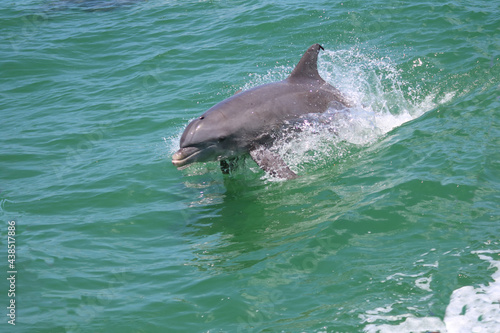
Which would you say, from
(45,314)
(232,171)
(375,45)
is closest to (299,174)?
(232,171)

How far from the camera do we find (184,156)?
10406 mm

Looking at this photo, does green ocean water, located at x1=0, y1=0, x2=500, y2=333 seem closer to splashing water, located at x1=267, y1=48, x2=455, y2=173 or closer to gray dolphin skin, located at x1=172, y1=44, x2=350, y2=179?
splashing water, located at x1=267, y1=48, x2=455, y2=173

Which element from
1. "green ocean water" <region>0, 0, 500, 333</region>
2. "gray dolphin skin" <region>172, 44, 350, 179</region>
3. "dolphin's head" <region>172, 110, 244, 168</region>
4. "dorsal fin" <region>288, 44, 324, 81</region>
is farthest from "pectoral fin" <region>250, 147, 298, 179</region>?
"dorsal fin" <region>288, 44, 324, 81</region>

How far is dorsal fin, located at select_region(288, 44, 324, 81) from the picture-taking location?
38.9 feet

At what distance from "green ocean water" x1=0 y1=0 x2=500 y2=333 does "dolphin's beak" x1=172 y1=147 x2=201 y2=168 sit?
0.96 m

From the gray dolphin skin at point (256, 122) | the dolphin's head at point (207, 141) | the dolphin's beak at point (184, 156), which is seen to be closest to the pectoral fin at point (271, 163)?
the gray dolphin skin at point (256, 122)

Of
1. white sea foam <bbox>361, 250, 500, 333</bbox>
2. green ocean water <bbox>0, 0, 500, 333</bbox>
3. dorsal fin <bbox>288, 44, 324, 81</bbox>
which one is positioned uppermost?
dorsal fin <bbox>288, 44, 324, 81</bbox>

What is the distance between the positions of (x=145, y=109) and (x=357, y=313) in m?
10.4

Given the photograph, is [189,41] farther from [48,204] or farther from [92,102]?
[48,204]

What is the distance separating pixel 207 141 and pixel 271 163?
A: 4.31ft

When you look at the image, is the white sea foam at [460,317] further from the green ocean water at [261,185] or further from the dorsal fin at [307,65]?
the dorsal fin at [307,65]

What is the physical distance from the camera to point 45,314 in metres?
7.80

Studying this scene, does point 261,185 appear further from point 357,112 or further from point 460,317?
point 460,317

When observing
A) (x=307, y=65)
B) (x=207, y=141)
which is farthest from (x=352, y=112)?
(x=207, y=141)
